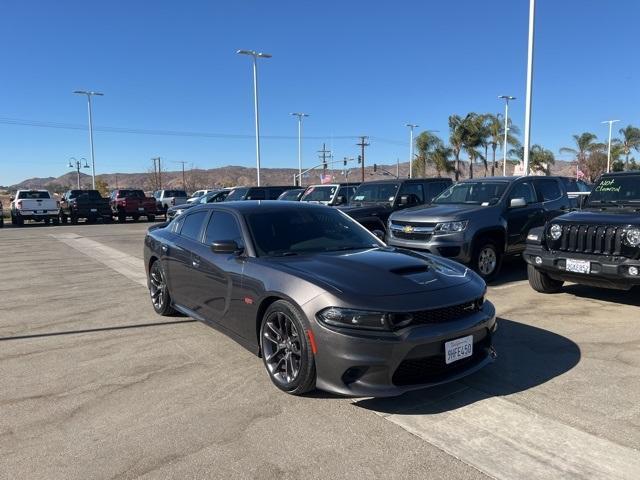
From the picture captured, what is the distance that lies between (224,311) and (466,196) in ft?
20.1

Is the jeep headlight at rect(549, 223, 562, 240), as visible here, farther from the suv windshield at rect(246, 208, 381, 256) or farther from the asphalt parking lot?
the suv windshield at rect(246, 208, 381, 256)

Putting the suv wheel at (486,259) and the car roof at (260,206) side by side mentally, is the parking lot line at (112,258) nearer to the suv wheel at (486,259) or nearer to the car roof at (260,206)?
the car roof at (260,206)

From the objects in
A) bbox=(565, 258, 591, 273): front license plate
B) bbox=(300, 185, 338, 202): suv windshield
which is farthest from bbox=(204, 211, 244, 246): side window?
bbox=(300, 185, 338, 202): suv windshield

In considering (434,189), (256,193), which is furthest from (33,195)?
(434,189)

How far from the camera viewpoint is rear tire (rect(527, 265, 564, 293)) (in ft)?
24.0

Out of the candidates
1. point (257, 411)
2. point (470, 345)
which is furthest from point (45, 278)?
point (470, 345)

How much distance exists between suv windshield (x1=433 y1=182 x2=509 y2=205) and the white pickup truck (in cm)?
2417

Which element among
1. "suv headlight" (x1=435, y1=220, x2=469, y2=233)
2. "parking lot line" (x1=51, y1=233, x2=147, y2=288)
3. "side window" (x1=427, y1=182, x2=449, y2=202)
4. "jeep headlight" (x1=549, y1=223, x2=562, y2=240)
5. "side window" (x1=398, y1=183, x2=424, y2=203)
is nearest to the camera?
"jeep headlight" (x1=549, y1=223, x2=562, y2=240)

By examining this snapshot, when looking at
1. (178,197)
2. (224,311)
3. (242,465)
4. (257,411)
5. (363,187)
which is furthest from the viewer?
(178,197)

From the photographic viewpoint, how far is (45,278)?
31.3 ft

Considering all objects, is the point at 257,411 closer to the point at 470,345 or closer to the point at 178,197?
the point at 470,345

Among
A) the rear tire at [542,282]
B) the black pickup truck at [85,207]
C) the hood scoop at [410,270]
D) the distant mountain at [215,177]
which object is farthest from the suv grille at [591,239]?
the distant mountain at [215,177]

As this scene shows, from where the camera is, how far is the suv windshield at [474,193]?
29.8 feet

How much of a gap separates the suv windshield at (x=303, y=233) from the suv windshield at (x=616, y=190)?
4.36 m
